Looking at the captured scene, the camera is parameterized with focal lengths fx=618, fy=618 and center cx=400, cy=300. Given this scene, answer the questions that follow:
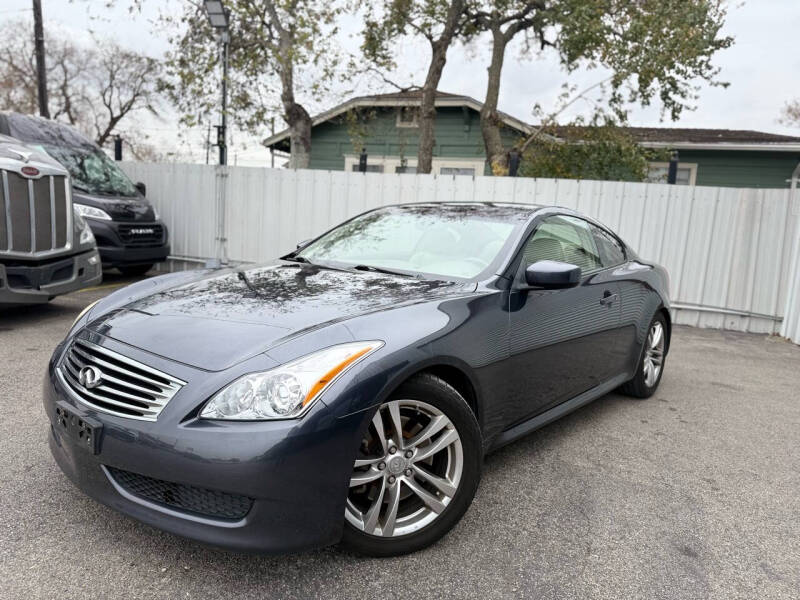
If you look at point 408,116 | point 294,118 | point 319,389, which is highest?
point 408,116

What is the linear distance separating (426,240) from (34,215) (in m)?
4.37

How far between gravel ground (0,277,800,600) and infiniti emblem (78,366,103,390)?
2.05ft

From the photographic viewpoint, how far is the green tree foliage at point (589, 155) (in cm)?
1134

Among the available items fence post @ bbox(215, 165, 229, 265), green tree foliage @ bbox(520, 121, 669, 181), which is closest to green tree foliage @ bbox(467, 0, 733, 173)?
green tree foliage @ bbox(520, 121, 669, 181)

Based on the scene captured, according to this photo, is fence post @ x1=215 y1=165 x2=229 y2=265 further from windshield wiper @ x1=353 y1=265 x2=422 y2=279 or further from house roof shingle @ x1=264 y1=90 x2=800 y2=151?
windshield wiper @ x1=353 y1=265 x2=422 y2=279

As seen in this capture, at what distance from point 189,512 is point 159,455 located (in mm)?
221

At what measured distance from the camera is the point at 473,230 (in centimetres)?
359

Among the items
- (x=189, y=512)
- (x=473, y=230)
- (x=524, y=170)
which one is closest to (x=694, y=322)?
(x=524, y=170)

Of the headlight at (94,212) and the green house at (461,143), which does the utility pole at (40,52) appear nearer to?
the green house at (461,143)

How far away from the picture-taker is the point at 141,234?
9.16m

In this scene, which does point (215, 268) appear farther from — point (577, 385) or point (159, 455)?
point (577, 385)

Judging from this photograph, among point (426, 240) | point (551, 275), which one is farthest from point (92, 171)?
point (551, 275)

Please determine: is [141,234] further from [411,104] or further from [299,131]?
[411,104]

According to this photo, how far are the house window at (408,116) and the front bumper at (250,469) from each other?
13756 mm
